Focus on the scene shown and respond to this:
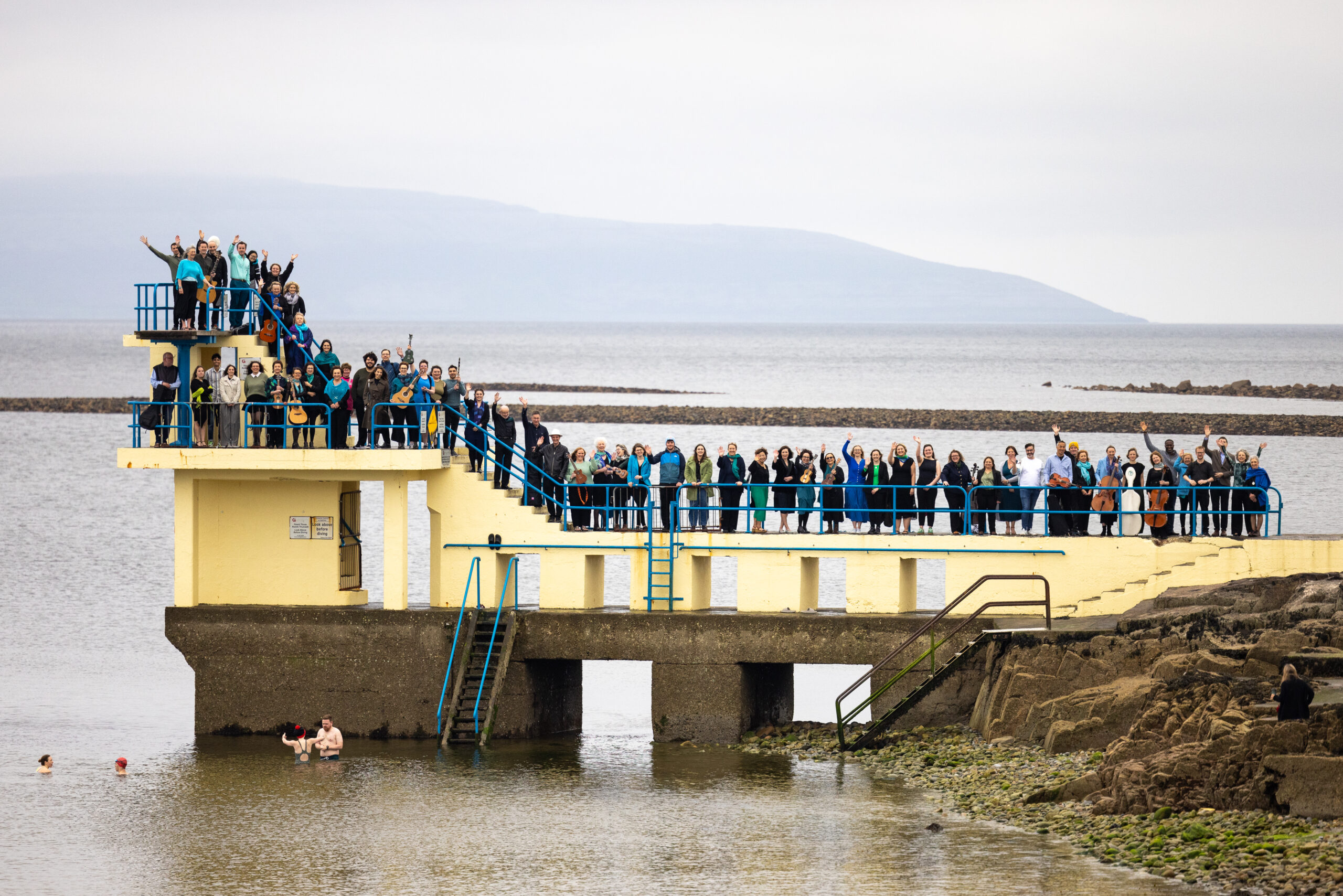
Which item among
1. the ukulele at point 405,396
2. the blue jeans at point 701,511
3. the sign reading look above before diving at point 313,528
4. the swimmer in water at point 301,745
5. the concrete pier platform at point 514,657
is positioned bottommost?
the swimmer in water at point 301,745

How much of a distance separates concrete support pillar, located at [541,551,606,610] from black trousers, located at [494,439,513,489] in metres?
1.35

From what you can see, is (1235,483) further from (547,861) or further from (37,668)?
(37,668)

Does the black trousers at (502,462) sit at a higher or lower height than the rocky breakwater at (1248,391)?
lower

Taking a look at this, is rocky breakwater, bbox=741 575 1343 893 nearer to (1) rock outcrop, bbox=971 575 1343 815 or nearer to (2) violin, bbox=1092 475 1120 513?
(1) rock outcrop, bbox=971 575 1343 815

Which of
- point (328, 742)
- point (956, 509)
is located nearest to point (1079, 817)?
point (956, 509)

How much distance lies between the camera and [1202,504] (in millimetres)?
29453

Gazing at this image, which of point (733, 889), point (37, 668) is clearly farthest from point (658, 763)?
point (37, 668)

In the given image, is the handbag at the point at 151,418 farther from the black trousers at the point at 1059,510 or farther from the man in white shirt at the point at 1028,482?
the black trousers at the point at 1059,510

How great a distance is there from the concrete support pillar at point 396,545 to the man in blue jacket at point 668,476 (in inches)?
→ 156

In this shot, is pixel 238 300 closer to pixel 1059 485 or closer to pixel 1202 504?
pixel 1059 485

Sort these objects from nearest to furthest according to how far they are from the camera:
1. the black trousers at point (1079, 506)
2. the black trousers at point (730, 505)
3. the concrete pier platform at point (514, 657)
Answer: the concrete pier platform at point (514, 657), the black trousers at point (1079, 506), the black trousers at point (730, 505)

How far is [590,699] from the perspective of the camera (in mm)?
35438

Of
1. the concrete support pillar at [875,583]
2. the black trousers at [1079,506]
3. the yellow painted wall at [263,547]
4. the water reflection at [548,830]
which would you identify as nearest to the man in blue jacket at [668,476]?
the concrete support pillar at [875,583]

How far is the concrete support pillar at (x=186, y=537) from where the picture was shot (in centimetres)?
2947
